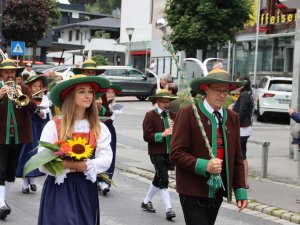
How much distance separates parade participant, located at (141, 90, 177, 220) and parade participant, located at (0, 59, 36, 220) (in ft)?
5.13

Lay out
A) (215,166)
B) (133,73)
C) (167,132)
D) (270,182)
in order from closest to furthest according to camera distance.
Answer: (215,166), (167,132), (270,182), (133,73)

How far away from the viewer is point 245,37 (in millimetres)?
35219

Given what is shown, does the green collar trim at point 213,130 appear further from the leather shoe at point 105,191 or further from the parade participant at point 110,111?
the leather shoe at point 105,191

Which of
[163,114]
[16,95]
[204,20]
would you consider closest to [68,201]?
[16,95]

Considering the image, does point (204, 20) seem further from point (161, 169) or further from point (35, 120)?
point (161, 169)

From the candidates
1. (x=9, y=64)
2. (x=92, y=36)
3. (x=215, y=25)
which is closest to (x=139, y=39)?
(x=92, y=36)

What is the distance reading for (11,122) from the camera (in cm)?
834

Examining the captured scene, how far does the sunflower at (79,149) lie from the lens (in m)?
4.77

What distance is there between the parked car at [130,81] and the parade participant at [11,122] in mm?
23577

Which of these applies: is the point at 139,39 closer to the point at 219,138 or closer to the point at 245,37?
the point at 245,37

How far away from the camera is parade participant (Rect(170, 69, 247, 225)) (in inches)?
198

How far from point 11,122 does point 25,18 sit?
112ft

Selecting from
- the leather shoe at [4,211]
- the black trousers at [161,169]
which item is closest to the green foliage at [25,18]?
the black trousers at [161,169]

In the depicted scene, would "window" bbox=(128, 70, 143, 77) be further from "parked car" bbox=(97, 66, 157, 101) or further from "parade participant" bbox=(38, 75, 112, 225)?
"parade participant" bbox=(38, 75, 112, 225)
